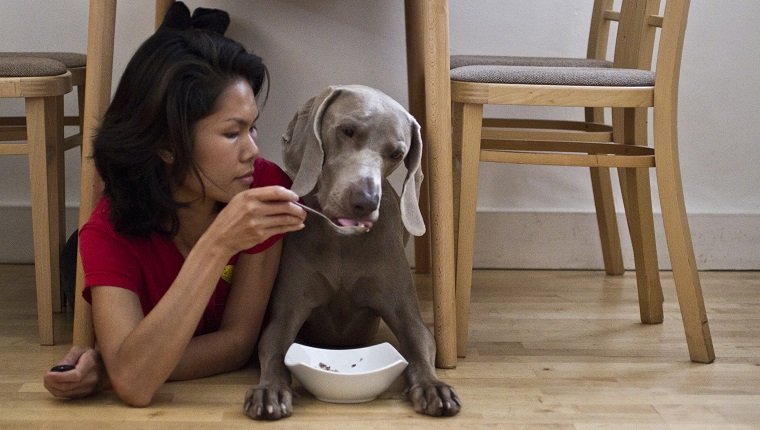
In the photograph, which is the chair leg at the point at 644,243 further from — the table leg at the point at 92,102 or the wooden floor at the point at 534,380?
the table leg at the point at 92,102

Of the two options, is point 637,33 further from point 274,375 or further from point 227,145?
point 274,375

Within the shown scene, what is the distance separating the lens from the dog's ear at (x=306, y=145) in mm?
1636

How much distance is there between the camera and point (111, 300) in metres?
1.59

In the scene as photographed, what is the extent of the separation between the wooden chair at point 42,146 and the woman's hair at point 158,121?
0.79 ft

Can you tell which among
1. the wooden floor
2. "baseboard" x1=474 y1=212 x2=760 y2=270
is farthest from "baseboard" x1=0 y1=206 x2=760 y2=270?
the wooden floor

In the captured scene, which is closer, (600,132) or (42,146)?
(42,146)

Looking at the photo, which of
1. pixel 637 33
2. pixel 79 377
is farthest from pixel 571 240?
pixel 79 377

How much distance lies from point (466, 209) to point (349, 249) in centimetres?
24

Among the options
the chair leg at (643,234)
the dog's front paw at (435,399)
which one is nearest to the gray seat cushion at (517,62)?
the chair leg at (643,234)

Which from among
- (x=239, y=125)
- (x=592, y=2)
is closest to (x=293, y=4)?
(x=592, y=2)

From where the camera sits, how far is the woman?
1.52 metres

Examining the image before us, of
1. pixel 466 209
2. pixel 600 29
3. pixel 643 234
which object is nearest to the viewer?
pixel 466 209

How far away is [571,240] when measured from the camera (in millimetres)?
2701

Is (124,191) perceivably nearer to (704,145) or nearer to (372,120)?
(372,120)
